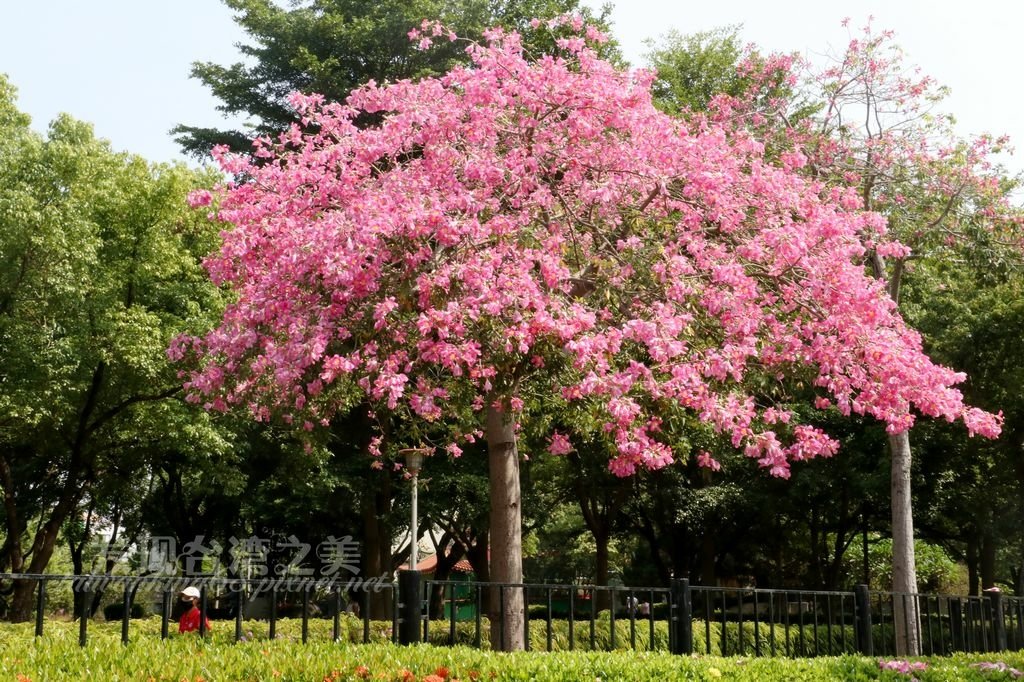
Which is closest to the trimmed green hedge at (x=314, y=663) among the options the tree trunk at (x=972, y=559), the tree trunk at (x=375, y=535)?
the tree trunk at (x=375, y=535)

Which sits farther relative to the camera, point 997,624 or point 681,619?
point 997,624

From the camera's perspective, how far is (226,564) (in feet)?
109

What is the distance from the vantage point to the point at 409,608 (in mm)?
6594

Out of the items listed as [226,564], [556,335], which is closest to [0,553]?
[226,564]

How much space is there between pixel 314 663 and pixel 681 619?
3.32 m

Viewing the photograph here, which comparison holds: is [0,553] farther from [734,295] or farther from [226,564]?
[734,295]

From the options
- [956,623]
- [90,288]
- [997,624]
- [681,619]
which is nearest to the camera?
[681,619]

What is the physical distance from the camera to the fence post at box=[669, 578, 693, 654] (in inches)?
302

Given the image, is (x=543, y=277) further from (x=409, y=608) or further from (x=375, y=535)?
(x=375, y=535)

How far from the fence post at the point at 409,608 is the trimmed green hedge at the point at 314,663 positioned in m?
0.31

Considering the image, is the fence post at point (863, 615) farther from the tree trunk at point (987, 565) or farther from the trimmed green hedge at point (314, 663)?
the tree trunk at point (987, 565)

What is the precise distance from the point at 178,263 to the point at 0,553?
42.3 feet

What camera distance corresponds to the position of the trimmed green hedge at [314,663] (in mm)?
5137

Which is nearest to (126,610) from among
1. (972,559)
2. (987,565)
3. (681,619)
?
(681,619)
